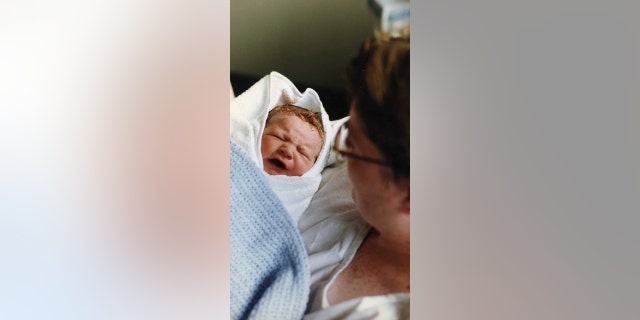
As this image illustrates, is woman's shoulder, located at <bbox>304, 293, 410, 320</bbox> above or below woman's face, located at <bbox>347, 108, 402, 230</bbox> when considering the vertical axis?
below

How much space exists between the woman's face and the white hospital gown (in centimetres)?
2

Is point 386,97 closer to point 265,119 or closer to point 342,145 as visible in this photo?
point 342,145

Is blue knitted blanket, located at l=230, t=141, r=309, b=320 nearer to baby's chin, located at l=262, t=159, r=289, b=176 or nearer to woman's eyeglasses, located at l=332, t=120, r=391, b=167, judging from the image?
baby's chin, located at l=262, t=159, r=289, b=176

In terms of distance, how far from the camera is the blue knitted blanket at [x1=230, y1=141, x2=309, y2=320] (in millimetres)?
1547

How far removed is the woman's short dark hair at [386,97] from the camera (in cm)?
149

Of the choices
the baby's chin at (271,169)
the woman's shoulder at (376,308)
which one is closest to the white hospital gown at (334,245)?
the woman's shoulder at (376,308)

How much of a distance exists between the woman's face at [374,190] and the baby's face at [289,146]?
0.39 feet

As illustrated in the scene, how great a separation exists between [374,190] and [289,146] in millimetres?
232

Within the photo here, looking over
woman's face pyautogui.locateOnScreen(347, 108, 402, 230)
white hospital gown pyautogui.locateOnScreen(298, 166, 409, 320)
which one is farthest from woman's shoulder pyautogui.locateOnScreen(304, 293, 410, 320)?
woman's face pyautogui.locateOnScreen(347, 108, 402, 230)

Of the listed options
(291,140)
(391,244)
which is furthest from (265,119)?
(391,244)
